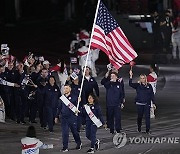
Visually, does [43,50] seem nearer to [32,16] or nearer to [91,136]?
[32,16]

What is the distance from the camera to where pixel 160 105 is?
27734 mm

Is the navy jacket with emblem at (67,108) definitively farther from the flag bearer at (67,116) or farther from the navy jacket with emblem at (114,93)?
the navy jacket with emblem at (114,93)

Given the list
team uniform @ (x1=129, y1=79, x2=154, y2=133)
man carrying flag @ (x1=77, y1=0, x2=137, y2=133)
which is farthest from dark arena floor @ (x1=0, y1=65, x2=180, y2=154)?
man carrying flag @ (x1=77, y1=0, x2=137, y2=133)

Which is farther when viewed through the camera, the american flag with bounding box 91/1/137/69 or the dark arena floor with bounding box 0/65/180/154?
the american flag with bounding box 91/1/137/69

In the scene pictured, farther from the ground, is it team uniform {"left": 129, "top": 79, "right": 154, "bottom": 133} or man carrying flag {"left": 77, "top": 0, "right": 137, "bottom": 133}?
man carrying flag {"left": 77, "top": 0, "right": 137, "bottom": 133}

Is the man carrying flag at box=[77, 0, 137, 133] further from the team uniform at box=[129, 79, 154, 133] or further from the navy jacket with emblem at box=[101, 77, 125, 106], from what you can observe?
the team uniform at box=[129, 79, 154, 133]

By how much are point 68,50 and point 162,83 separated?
924cm

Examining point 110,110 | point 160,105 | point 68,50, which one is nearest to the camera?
point 110,110

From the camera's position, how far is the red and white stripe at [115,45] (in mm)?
22031

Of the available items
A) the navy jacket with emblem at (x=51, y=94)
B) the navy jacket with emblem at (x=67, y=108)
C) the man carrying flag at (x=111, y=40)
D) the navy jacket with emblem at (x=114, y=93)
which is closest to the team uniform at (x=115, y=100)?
the navy jacket with emblem at (x=114, y=93)

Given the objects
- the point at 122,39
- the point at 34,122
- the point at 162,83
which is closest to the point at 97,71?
the point at 162,83

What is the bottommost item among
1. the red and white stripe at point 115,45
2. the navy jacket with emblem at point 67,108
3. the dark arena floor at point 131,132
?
the dark arena floor at point 131,132

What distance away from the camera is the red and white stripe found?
22.0m

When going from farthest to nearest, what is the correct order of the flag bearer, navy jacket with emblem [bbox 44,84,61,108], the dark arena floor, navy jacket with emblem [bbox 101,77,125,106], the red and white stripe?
navy jacket with emblem [bbox 44,84,61,108] < navy jacket with emblem [bbox 101,77,125,106] < the red and white stripe < the dark arena floor < the flag bearer
